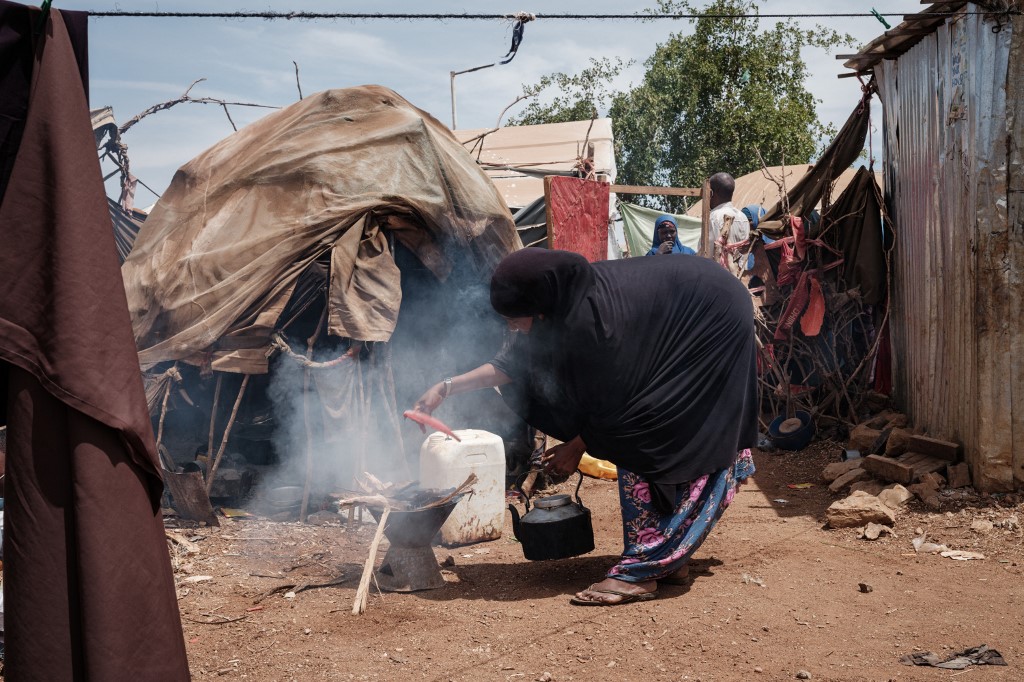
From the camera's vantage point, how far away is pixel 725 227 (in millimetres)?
8102

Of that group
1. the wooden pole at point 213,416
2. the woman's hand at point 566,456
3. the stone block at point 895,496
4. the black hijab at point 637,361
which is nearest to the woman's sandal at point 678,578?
the black hijab at point 637,361

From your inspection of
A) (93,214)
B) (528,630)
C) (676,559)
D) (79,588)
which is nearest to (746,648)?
(676,559)

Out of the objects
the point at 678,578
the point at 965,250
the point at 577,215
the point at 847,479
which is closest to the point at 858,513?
the point at 847,479

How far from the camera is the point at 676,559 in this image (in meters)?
4.13

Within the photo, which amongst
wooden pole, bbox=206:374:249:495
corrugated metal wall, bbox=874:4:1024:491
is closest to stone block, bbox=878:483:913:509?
→ corrugated metal wall, bbox=874:4:1024:491

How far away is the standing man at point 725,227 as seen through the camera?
810cm

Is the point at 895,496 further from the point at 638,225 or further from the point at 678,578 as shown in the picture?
the point at 638,225

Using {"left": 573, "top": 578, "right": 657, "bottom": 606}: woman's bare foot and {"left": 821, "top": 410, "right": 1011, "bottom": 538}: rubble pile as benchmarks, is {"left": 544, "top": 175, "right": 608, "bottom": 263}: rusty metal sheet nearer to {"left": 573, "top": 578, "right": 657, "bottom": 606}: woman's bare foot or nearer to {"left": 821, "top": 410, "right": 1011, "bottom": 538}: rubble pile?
{"left": 821, "top": 410, "right": 1011, "bottom": 538}: rubble pile

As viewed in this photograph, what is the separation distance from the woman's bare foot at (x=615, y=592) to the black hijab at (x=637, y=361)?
536 mm

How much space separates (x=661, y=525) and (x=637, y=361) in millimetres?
818

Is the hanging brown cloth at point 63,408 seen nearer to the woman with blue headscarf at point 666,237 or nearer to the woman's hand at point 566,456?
the woman's hand at point 566,456

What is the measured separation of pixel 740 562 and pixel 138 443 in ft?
11.7

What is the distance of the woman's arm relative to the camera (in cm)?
410

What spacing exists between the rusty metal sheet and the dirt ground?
3.05 m
